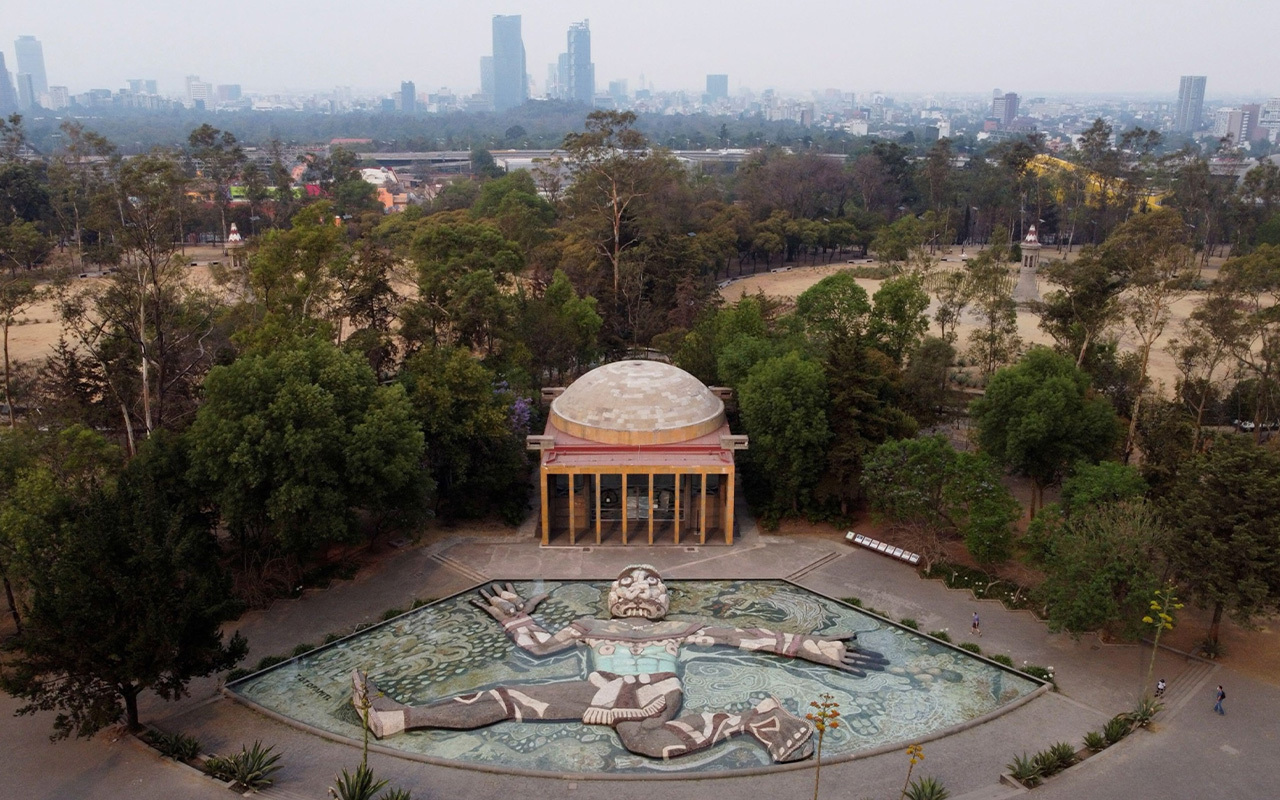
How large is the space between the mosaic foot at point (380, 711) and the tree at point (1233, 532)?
2287 centimetres

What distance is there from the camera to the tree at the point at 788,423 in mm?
36844

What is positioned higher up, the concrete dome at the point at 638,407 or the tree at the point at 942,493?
the concrete dome at the point at 638,407

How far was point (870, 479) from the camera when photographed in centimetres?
3516

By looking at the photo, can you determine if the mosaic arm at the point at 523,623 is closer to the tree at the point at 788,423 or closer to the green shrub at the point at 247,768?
the green shrub at the point at 247,768

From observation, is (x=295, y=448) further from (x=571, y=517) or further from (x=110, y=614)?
(x=571, y=517)

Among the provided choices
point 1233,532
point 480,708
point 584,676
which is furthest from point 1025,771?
point 480,708

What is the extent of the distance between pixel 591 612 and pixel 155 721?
43.1ft

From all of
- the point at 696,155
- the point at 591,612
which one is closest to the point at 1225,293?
the point at 591,612

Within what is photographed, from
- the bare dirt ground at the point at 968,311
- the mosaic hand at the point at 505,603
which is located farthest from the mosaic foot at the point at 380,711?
the bare dirt ground at the point at 968,311

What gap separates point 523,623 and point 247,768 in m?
9.50

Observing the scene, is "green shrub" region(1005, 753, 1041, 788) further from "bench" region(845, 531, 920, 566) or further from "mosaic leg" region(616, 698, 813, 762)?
"bench" region(845, 531, 920, 566)

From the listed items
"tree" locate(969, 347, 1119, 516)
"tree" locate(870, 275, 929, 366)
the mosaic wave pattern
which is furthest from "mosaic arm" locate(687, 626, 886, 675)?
"tree" locate(870, 275, 929, 366)

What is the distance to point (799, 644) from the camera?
94.3ft

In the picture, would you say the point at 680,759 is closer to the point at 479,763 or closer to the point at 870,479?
the point at 479,763
